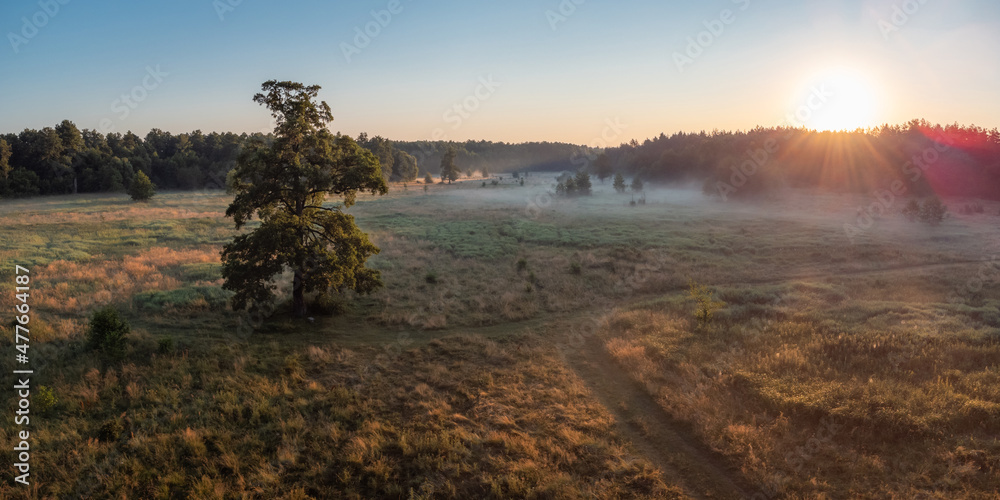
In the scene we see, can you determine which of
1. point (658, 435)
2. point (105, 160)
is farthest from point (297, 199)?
point (105, 160)

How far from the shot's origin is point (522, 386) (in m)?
15.8

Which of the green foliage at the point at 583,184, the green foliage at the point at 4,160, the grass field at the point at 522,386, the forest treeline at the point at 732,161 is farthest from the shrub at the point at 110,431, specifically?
the green foliage at the point at 4,160

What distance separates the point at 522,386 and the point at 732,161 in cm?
9731

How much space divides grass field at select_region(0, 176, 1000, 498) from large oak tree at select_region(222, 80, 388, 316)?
292 cm

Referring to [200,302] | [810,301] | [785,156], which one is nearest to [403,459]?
[200,302]

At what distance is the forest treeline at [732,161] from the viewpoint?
83188mm

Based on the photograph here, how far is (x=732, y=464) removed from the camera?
36.9 ft

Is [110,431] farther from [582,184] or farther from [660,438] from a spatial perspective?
[582,184]

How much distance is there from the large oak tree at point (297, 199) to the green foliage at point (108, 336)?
13.0ft

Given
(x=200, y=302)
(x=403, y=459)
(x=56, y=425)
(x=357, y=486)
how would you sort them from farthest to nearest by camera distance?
(x=200, y=302) → (x=56, y=425) → (x=403, y=459) → (x=357, y=486)

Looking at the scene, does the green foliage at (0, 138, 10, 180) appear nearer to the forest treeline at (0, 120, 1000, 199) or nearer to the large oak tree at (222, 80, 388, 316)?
the forest treeline at (0, 120, 1000, 199)

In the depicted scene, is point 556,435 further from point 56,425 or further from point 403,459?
point 56,425

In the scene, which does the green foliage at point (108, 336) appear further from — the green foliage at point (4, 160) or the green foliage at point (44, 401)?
the green foliage at point (4, 160)

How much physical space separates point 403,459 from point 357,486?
1.33m
